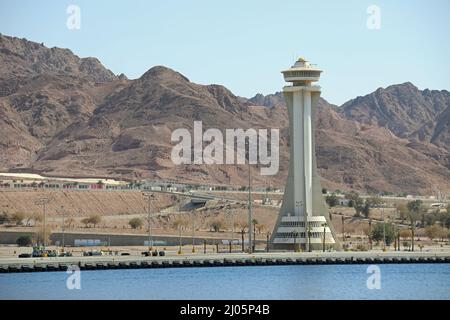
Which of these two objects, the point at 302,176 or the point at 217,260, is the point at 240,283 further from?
the point at 302,176

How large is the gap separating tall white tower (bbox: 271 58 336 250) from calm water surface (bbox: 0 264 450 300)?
1851cm

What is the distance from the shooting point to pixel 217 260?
135m

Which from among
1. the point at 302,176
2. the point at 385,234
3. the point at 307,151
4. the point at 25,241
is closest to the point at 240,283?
the point at 302,176

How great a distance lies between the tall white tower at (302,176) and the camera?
6063 inches

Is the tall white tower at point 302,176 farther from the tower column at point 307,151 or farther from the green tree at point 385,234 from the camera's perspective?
the green tree at point 385,234

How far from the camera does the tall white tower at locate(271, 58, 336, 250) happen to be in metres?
154

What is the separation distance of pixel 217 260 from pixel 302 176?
A: 75.7 ft

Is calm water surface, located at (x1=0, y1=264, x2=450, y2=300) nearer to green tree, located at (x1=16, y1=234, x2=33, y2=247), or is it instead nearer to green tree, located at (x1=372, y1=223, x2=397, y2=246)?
green tree, located at (x1=372, y1=223, x2=397, y2=246)

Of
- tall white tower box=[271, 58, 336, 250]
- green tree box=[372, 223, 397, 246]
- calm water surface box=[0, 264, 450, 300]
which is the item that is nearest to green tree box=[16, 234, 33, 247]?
tall white tower box=[271, 58, 336, 250]
